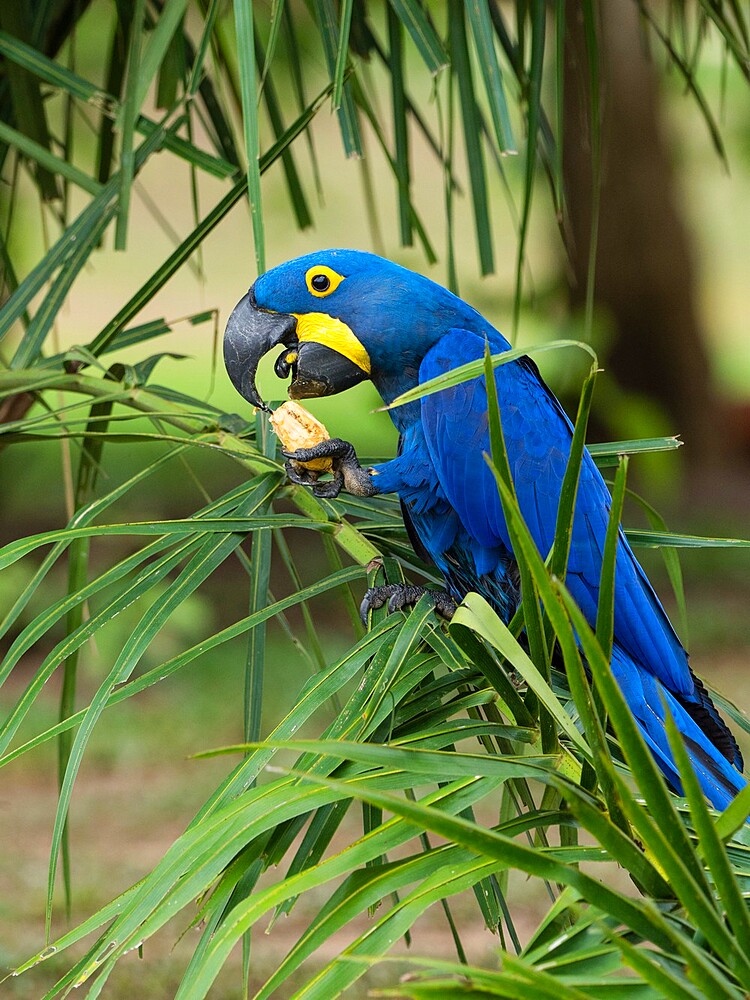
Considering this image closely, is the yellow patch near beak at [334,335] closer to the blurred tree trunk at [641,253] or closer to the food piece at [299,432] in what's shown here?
the food piece at [299,432]

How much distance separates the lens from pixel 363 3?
3.56 feet

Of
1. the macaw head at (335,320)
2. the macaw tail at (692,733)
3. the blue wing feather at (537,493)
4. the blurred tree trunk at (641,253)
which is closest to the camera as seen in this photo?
the macaw tail at (692,733)

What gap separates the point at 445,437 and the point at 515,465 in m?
0.07

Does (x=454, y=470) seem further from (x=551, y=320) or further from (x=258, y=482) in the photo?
(x=551, y=320)

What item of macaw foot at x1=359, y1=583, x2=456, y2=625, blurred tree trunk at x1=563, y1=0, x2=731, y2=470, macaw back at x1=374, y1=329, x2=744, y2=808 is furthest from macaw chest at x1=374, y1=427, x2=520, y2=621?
blurred tree trunk at x1=563, y1=0, x2=731, y2=470

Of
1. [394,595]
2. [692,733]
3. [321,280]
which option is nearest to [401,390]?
[321,280]

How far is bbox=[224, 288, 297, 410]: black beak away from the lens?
90 cm

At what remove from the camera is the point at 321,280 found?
2.96 feet

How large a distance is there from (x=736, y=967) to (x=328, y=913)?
6.0 inches

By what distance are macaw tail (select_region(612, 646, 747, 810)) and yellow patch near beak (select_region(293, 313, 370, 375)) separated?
0.35m

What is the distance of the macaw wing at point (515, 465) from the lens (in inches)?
32.7

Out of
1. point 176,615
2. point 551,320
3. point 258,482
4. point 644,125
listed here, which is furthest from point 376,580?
point 644,125

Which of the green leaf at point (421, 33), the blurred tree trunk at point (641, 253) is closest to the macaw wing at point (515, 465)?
the green leaf at point (421, 33)

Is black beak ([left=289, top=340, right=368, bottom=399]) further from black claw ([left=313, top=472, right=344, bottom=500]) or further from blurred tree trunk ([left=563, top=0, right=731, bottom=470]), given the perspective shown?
blurred tree trunk ([left=563, top=0, right=731, bottom=470])
